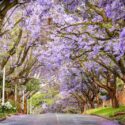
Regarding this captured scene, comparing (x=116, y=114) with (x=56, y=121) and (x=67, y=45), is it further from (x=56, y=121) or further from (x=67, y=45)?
(x=67, y=45)

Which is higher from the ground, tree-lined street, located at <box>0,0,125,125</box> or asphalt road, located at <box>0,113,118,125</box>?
tree-lined street, located at <box>0,0,125,125</box>

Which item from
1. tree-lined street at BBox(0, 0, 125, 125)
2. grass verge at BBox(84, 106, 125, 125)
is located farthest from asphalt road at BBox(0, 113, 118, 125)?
grass verge at BBox(84, 106, 125, 125)

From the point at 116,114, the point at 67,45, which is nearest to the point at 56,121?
the point at 67,45

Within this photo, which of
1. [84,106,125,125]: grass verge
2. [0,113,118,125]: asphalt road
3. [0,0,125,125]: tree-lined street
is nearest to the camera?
[0,0,125,125]: tree-lined street

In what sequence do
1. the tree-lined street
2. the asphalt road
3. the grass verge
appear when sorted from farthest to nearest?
the grass verge → the asphalt road → the tree-lined street

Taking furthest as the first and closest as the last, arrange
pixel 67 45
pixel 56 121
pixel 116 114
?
1. pixel 116 114
2. pixel 56 121
3. pixel 67 45

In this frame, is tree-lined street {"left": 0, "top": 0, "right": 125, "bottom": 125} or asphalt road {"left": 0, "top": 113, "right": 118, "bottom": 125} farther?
asphalt road {"left": 0, "top": 113, "right": 118, "bottom": 125}

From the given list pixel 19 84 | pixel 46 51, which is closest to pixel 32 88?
pixel 19 84

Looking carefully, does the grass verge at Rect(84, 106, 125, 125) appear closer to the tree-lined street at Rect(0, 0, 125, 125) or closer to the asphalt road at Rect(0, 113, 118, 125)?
Result: the tree-lined street at Rect(0, 0, 125, 125)

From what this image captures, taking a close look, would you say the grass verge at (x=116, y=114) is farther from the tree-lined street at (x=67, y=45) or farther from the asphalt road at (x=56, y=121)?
the asphalt road at (x=56, y=121)

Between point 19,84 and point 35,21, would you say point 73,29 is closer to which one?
point 35,21

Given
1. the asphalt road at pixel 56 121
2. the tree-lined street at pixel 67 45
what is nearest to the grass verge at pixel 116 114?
the tree-lined street at pixel 67 45

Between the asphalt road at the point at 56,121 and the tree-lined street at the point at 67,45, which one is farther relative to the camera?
the asphalt road at the point at 56,121

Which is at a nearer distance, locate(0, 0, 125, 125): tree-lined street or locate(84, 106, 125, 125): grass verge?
locate(0, 0, 125, 125): tree-lined street
